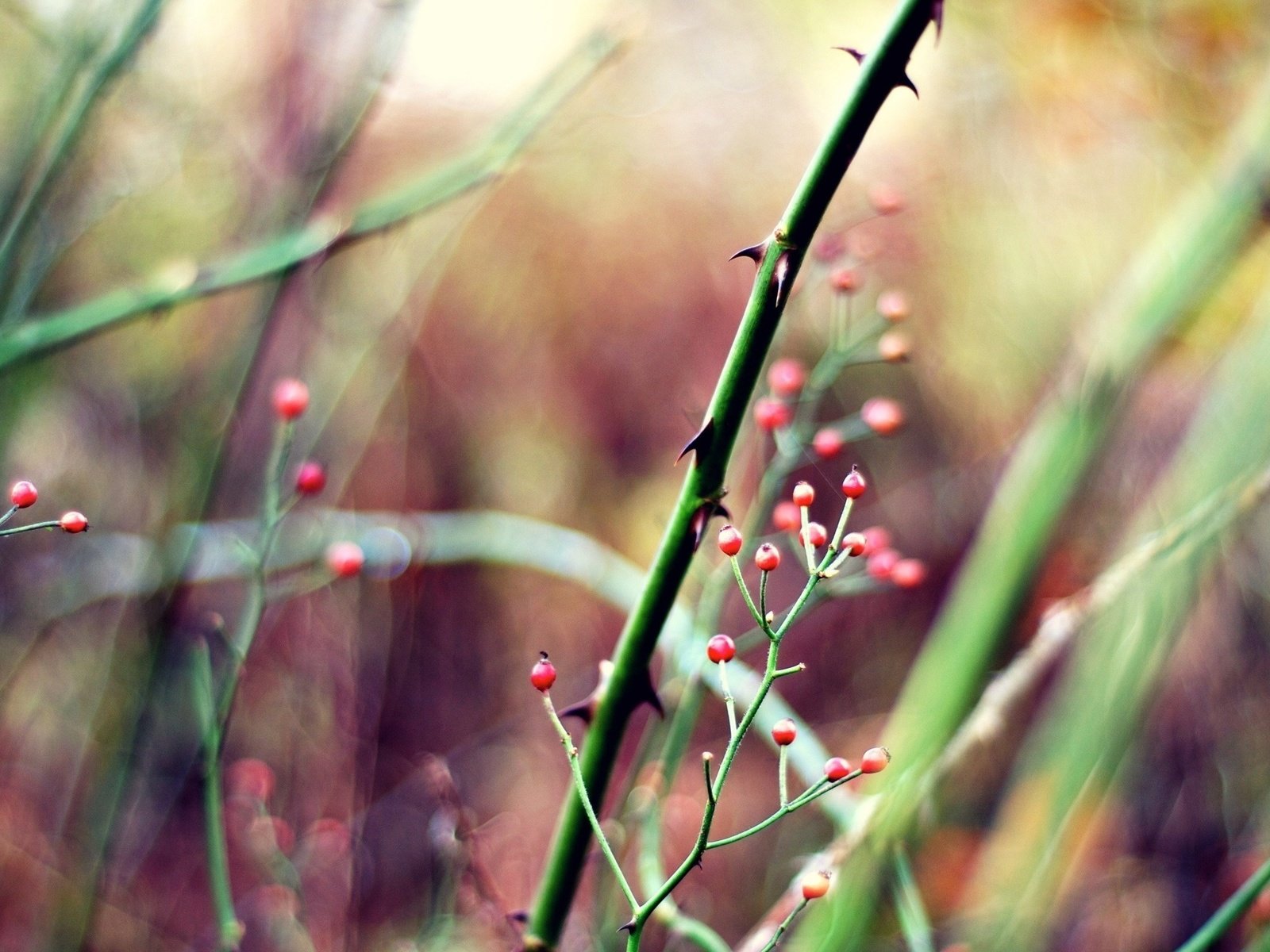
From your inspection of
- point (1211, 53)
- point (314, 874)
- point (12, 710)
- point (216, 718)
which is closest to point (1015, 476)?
point (216, 718)

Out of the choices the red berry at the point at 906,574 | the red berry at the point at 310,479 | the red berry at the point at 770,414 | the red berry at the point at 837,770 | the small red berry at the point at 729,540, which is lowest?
the red berry at the point at 837,770

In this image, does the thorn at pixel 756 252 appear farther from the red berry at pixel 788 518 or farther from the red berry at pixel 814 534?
the red berry at pixel 788 518

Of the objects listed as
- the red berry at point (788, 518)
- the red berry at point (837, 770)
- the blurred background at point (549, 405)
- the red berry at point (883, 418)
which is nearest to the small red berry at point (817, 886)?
the red berry at point (837, 770)

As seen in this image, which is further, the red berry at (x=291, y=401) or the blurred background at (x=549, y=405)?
the blurred background at (x=549, y=405)

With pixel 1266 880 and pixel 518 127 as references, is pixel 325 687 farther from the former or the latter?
pixel 1266 880

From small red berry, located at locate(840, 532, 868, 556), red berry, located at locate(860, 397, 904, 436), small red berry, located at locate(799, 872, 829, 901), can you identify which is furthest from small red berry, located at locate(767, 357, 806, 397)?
small red berry, located at locate(799, 872, 829, 901)

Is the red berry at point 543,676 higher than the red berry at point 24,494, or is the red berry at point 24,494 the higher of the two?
the red berry at point 24,494
